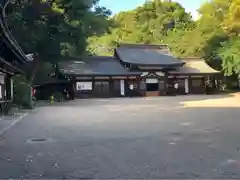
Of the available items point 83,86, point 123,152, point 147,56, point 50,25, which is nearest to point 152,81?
point 147,56

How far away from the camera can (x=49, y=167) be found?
24.3 feet

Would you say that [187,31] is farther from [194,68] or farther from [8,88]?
[8,88]

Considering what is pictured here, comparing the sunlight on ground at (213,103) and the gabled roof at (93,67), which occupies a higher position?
the gabled roof at (93,67)

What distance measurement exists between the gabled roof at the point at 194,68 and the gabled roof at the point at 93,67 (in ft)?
19.7

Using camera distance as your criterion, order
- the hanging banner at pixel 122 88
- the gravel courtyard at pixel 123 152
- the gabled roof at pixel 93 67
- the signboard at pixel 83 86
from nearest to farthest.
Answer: the gravel courtyard at pixel 123 152 → the gabled roof at pixel 93 67 → the signboard at pixel 83 86 → the hanging banner at pixel 122 88

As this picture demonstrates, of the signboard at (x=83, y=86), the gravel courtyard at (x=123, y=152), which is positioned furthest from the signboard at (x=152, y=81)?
the gravel courtyard at (x=123, y=152)

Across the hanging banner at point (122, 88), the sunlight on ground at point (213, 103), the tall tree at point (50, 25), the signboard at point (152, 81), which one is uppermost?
the tall tree at point (50, 25)

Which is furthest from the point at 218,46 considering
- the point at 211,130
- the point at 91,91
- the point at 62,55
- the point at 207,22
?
the point at 211,130

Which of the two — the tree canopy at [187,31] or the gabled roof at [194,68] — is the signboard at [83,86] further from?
the gabled roof at [194,68]

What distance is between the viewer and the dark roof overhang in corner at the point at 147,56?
45.5 metres

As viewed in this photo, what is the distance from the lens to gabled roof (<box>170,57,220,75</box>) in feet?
151

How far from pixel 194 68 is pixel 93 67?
39.6ft

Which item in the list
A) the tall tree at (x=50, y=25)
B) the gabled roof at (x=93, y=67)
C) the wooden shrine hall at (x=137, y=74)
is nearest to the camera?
the tall tree at (x=50, y=25)

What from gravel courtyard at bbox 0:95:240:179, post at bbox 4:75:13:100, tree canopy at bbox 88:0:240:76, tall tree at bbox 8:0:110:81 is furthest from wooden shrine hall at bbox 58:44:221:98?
gravel courtyard at bbox 0:95:240:179
